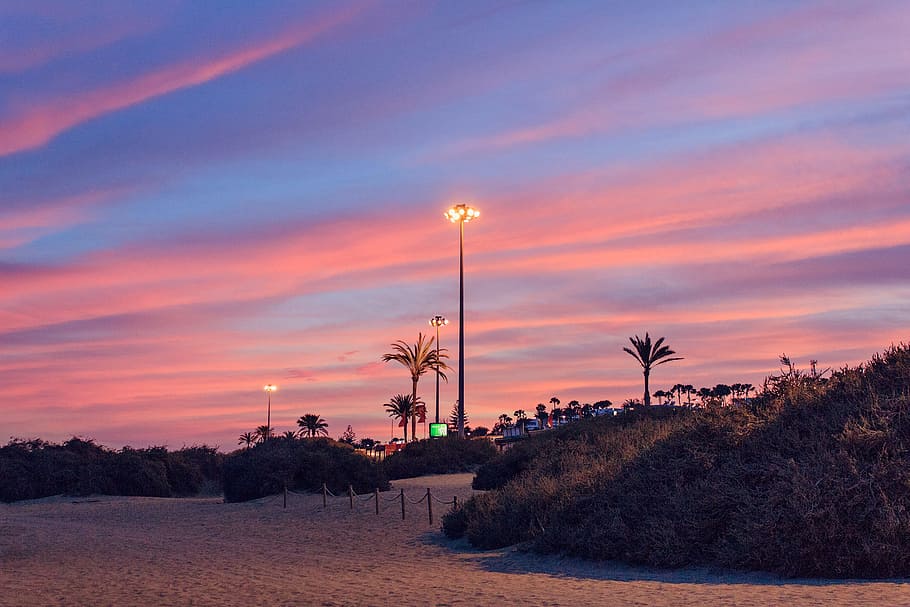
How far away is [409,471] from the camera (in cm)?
4828

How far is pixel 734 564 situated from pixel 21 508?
37.1 metres

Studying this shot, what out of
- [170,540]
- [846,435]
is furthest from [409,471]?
[846,435]

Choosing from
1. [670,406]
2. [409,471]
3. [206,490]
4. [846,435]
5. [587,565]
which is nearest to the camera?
[846,435]

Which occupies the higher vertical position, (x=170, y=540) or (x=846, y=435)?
(x=846, y=435)

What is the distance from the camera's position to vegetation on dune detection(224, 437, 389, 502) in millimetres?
38562

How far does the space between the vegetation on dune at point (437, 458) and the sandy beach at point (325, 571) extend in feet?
49.0

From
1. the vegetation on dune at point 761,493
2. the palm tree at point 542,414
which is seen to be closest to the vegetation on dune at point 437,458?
the vegetation on dune at point 761,493

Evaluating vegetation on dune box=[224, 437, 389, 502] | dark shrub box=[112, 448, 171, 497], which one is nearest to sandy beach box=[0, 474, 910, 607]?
vegetation on dune box=[224, 437, 389, 502]

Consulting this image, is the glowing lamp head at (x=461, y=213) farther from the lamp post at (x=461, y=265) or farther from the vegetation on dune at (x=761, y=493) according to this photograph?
the vegetation on dune at (x=761, y=493)

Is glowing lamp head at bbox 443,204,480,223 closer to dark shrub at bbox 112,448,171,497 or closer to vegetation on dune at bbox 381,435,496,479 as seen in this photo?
vegetation on dune at bbox 381,435,496,479

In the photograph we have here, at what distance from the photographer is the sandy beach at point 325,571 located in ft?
45.3

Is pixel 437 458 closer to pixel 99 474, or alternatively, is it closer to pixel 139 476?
pixel 139 476

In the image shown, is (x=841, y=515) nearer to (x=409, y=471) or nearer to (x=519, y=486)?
(x=519, y=486)

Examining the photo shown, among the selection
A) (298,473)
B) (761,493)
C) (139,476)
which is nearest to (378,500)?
(298,473)
